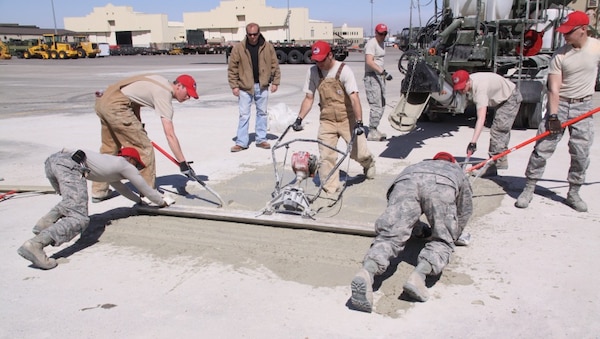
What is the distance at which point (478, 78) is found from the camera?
574 cm

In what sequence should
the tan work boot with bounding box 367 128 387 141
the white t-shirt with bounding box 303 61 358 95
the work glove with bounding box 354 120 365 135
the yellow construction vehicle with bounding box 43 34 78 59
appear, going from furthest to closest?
1. the yellow construction vehicle with bounding box 43 34 78 59
2. the tan work boot with bounding box 367 128 387 141
3. the white t-shirt with bounding box 303 61 358 95
4. the work glove with bounding box 354 120 365 135

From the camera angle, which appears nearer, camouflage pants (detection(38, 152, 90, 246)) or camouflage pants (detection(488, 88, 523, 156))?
camouflage pants (detection(38, 152, 90, 246))

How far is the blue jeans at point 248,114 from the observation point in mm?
7832

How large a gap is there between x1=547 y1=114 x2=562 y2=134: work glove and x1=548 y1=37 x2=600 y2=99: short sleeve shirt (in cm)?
28

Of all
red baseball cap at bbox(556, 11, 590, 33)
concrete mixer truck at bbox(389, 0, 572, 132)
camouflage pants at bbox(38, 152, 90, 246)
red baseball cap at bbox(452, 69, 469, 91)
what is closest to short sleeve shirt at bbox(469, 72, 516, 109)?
red baseball cap at bbox(452, 69, 469, 91)

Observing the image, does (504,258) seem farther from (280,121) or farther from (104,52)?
(104,52)

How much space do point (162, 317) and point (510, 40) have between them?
7749 mm

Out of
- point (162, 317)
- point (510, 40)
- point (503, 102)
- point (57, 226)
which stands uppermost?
point (510, 40)

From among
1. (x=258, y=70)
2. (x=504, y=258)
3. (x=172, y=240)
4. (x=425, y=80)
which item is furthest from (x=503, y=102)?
(x=172, y=240)

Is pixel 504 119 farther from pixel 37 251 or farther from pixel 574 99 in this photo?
pixel 37 251

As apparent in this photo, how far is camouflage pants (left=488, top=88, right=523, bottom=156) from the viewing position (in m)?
6.11

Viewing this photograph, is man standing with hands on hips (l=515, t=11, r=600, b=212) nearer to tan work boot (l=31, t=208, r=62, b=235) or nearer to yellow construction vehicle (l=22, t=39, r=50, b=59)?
tan work boot (l=31, t=208, r=62, b=235)

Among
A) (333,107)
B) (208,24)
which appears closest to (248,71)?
(333,107)

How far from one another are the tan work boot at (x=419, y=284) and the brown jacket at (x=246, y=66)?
5.08 meters
